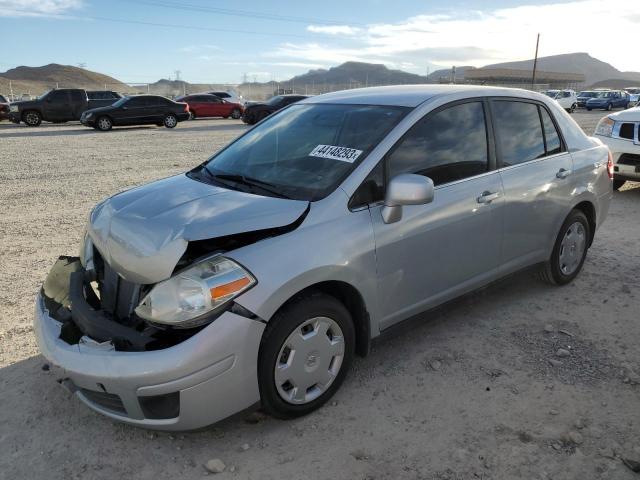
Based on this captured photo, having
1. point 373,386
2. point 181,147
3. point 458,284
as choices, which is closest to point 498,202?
point 458,284

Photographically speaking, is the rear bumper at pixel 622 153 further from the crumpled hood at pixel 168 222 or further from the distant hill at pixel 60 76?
the distant hill at pixel 60 76

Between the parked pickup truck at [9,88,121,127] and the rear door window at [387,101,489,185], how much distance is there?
2360cm

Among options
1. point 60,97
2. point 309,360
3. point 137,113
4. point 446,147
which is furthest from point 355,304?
point 60,97

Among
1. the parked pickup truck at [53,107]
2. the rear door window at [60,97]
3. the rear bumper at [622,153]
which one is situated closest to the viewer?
the rear bumper at [622,153]

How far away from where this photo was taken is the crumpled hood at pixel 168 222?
259 cm

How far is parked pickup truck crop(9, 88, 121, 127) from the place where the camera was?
22.7 meters

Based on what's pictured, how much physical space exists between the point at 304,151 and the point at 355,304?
108cm

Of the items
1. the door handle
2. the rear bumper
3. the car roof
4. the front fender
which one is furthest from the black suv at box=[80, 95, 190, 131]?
the front fender

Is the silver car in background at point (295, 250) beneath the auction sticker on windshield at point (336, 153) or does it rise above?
beneath

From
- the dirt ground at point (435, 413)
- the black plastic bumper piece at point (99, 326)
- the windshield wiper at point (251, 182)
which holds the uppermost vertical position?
the windshield wiper at point (251, 182)

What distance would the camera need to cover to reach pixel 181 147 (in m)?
15.0

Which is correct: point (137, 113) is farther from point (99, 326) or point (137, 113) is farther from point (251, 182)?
point (99, 326)

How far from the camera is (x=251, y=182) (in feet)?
10.9

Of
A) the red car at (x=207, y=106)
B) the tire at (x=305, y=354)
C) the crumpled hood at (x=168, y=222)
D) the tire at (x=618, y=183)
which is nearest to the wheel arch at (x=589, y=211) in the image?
the tire at (x=305, y=354)
